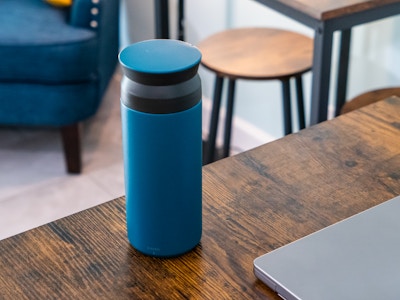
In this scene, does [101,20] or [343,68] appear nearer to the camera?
[343,68]

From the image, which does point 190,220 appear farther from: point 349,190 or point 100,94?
point 100,94

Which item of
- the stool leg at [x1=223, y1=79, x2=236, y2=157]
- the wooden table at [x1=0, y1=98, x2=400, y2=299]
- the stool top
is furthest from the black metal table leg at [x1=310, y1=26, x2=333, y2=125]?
the wooden table at [x1=0, y1=98, x2=400, y2=299]

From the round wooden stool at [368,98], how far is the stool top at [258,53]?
30cm

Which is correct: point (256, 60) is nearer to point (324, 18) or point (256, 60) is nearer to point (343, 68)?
point (343, 68)

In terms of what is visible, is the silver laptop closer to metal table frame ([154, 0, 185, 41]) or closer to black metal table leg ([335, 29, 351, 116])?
black metal table leg ([335, 29, 351, 116])

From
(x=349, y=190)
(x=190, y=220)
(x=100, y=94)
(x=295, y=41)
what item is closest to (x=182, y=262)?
(x=190, y=220)

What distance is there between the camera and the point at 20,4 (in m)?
2.71

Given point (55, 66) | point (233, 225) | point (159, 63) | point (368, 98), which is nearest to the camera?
point (159, 63)

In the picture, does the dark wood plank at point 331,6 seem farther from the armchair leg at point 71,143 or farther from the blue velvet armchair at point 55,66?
the armchair leg at point 71,143

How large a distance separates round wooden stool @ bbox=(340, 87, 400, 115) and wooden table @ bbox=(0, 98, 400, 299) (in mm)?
599

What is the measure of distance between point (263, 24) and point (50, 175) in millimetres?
887

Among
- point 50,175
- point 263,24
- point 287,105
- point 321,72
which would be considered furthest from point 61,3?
point 321,72

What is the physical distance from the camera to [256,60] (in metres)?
2.22

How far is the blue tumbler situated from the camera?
2.79 ft
